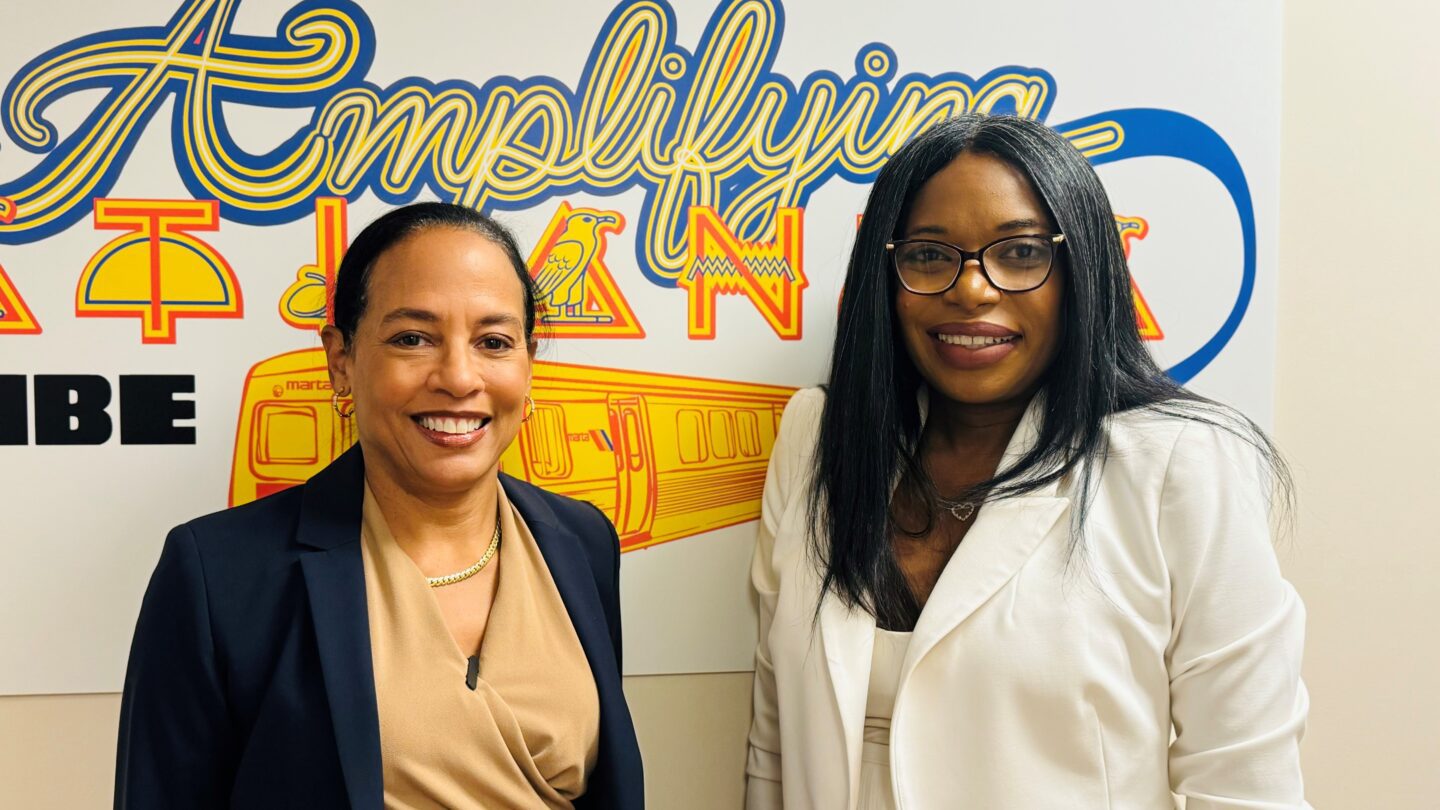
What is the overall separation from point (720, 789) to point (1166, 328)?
120 cm

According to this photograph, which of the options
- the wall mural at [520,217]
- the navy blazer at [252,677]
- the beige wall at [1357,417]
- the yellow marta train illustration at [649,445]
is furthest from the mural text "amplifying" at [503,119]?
the navy blazer at [252,677]

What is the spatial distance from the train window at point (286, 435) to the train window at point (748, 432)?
741 mm

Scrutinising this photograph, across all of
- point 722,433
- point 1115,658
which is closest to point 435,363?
point 722,433

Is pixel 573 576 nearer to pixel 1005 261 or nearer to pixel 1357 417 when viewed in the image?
pixel 1005 261

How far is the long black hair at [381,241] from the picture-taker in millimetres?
1441

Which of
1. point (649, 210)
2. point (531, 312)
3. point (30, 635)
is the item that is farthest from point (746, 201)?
point (30, 635)

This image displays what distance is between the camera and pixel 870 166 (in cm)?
191

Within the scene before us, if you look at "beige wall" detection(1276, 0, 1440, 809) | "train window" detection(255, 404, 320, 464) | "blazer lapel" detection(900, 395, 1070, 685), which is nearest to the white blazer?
"blazer lapel" detection(900, 395, 1070, 685)

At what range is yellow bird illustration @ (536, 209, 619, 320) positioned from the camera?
1850mm

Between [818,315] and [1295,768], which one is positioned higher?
[818,315]

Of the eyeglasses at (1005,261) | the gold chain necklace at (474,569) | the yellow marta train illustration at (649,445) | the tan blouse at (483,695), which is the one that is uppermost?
the eyeglasses at (1005,261)

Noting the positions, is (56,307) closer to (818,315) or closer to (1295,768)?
(818,315)

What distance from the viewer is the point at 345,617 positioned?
133 centimetres

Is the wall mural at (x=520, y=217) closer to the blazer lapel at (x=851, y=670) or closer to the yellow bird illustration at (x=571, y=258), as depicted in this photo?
the yellow bird illustration at (x=571, y=258)
